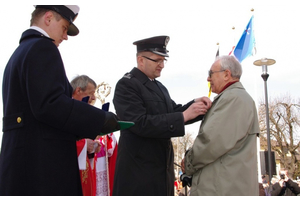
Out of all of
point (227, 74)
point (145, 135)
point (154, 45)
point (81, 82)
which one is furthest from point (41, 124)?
point (81, 82)

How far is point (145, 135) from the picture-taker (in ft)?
10.2

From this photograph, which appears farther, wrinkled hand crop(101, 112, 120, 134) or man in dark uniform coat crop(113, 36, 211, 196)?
man in dark uniform coat crop(113, 36, 211, 196)

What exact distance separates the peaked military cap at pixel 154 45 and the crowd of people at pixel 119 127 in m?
0.01

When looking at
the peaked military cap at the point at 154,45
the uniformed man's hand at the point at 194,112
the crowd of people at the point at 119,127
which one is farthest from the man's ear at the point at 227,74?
the peaked military cap at the point at 154,45

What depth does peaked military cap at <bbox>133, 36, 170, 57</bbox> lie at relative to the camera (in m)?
3.67

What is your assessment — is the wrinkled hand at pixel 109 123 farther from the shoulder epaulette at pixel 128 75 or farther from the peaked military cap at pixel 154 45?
the peaked military cap at pixel 154 45

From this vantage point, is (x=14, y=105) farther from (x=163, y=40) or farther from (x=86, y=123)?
(x=163, y=40)

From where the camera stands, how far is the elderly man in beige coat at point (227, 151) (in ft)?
9.51

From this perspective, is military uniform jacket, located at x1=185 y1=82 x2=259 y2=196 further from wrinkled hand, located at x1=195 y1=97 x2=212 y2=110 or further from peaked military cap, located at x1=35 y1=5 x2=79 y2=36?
peaked military cap, located at x1=35 y1=5 x2=79 y2=36

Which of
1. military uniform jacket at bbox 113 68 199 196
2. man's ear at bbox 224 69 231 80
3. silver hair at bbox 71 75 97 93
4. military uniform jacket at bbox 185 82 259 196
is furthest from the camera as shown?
silver hair at bbox 71 75 97 93

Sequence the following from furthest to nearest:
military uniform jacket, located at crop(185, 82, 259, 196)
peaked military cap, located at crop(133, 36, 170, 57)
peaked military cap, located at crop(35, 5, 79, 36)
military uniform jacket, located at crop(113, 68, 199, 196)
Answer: peaked military cap, located at crop(133, 36, 170, 57), military uniform jacket, located at crop(113, 68, 199, 196), military uniform jacket, located at crop(185, 82, 259, 196), peaked military cap, located at crop(35, 5, 79, 36)

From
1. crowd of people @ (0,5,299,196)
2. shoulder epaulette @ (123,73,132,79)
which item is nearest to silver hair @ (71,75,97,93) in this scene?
crowd of people @ (0,5,299,196)

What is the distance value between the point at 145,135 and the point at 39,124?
1.25 m

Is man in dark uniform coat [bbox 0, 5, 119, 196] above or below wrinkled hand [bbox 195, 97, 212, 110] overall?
below
